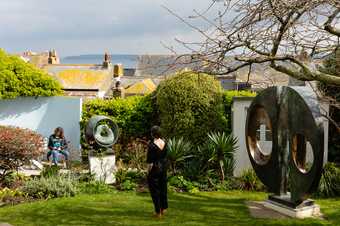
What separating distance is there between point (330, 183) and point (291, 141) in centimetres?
293

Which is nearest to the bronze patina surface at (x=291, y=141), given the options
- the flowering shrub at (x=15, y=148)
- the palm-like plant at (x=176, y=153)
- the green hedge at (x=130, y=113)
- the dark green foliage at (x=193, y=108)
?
the palm-like plant at (x=176, y=153)

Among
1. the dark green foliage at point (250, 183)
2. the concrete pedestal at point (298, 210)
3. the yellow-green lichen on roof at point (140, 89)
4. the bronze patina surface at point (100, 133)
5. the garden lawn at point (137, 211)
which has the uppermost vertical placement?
the yellow-green lichen on roof at point (140, 89)

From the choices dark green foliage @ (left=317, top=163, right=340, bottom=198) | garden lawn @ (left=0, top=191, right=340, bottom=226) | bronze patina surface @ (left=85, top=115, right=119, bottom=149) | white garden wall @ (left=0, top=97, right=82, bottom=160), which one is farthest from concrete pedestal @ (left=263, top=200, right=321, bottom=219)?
white garden wall @ (left=0, top=97, right=82, bottom=160)

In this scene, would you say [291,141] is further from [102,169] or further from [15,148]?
[15,148]

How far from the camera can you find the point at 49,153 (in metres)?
16.4

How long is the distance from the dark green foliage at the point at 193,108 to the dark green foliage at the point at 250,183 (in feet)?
9.78

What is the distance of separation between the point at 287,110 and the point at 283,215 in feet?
7.07

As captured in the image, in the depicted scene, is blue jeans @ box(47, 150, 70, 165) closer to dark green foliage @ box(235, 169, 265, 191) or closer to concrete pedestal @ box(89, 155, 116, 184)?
concrete pedestal @ box(89, 155, 116, 184)

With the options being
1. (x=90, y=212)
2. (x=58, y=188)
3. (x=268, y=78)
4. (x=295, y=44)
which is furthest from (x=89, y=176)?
(x=295, y=44)

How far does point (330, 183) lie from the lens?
12.9m

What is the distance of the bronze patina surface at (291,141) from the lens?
9.84 metres

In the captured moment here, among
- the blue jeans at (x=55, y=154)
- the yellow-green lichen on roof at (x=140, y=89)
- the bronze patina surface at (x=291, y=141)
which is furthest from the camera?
the yellow-green lichen on roof at (x=140, y=89)

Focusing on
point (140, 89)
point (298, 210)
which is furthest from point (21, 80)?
point (140, 89)

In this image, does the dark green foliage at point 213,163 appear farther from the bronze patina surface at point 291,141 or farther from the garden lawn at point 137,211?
the bronze patina surface at point 291,141
